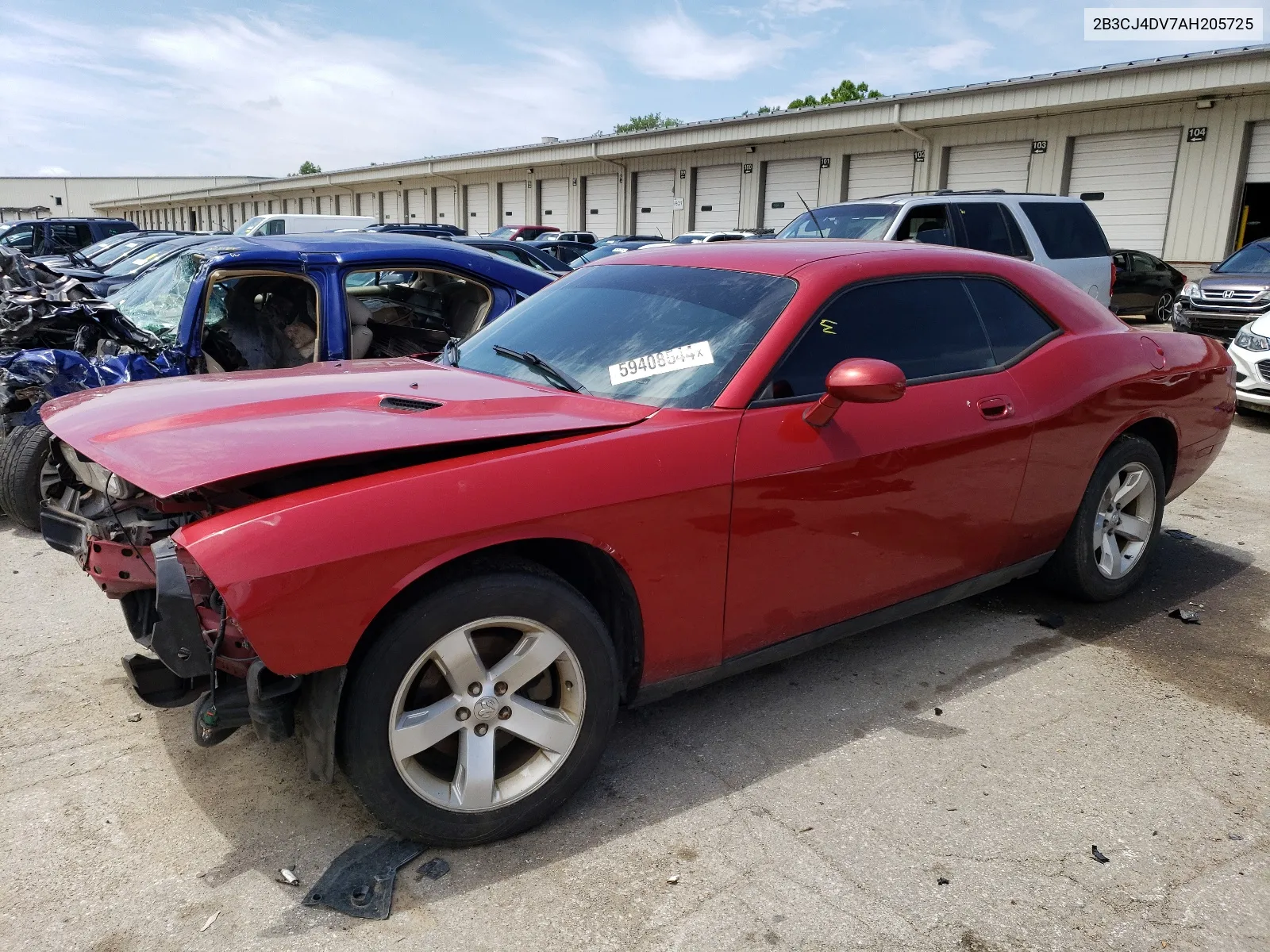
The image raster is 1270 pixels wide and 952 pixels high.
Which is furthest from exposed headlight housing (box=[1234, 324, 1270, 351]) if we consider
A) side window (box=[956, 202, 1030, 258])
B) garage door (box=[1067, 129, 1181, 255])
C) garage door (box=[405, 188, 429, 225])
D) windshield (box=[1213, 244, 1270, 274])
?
garage door (box=[405, 188, 429, 225])

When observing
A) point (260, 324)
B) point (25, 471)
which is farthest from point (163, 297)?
point (25, 471)

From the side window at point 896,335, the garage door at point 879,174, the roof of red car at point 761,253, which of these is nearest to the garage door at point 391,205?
the garage door at point 879,174

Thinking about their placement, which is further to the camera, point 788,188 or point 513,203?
point 513,203

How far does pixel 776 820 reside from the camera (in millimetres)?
2738

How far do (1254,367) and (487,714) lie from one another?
8.88 m

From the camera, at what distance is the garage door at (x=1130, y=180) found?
19328mm

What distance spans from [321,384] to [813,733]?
81.9 inches

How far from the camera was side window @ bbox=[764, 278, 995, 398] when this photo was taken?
3.12 metres

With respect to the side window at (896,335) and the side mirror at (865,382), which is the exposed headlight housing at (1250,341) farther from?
the side mirror at (865,382)

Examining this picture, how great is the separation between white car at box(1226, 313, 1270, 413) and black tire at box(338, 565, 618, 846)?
8269 mm

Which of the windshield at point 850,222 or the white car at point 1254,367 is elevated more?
the windshield at point 850,222

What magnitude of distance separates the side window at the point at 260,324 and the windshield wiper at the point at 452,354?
6.18ft

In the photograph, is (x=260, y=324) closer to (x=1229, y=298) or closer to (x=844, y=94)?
(x=1229, y=298)

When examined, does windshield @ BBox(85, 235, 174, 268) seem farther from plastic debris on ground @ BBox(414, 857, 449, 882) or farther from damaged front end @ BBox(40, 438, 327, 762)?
plastic debris on ground @ BBox(414, 857, 449, 882)
